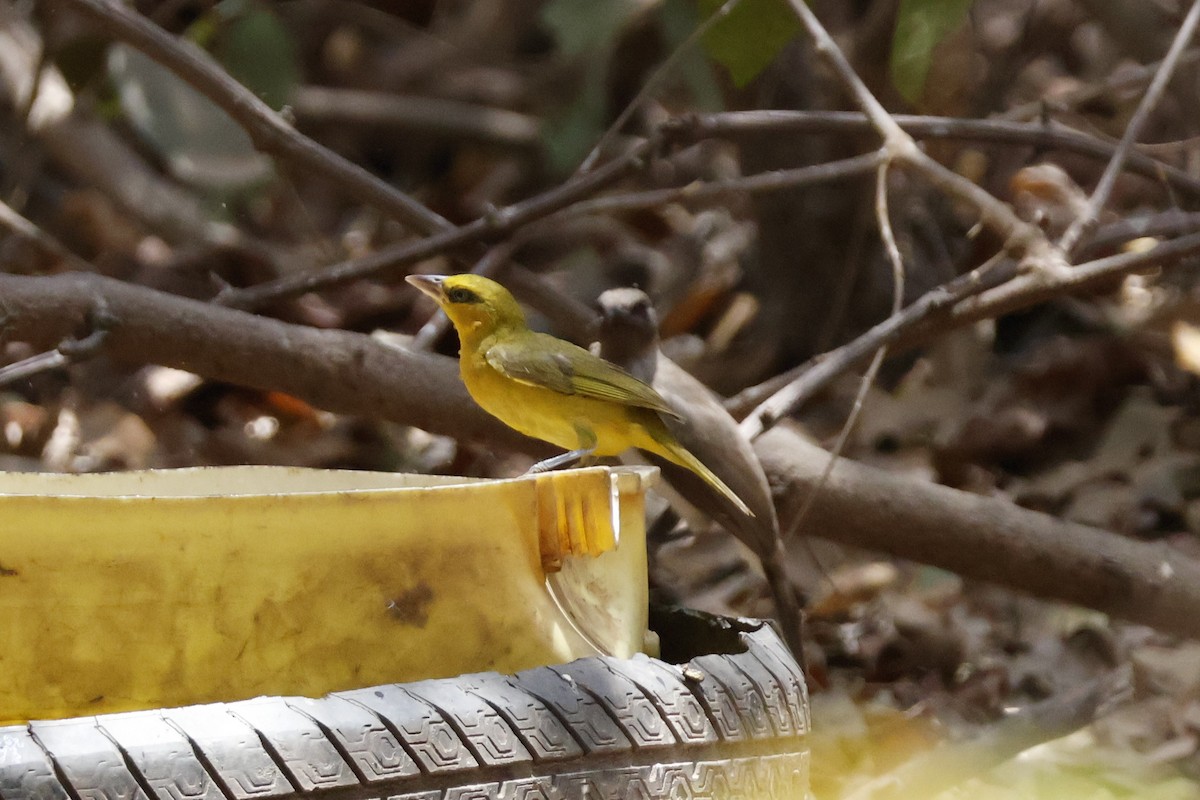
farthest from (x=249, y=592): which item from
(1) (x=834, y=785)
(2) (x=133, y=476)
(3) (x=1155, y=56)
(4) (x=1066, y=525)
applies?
(3) (x=1155, y=56)

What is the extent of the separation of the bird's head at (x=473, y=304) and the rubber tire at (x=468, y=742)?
1850mm

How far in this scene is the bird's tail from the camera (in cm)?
420

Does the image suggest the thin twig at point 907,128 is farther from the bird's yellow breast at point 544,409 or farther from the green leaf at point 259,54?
the green leaf at point 259,54

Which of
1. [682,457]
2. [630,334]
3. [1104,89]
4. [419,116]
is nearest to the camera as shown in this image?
[682,457]

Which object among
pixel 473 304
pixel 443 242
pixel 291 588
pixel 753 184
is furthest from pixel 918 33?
pixel 291 588

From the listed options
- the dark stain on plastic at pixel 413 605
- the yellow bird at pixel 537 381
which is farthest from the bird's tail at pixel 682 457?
the dark stain on plastic at pixel 413 605

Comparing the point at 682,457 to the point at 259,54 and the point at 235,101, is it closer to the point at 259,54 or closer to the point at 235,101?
the point at 235,101

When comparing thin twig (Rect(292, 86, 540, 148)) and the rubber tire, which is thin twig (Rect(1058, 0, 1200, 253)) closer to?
the rubber tire

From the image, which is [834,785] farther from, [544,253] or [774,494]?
[544,253]

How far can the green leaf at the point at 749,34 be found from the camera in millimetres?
4633

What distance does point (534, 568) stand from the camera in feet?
7.40

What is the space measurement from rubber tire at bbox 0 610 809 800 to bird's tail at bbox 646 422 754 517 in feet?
5.80

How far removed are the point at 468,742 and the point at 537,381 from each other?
2041 mm

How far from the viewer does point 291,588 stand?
2039 millimetres
